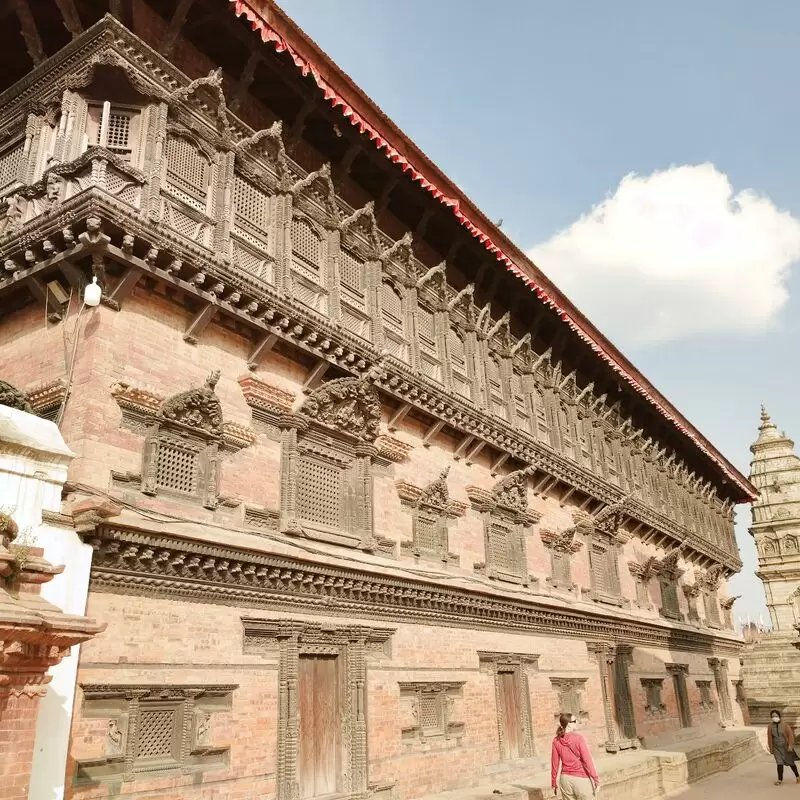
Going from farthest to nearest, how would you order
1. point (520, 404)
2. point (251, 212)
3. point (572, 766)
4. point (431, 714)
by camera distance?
1. point (520, 404)
2. point (431, 714)
3. point (251, 212)
4. point (572, 766)

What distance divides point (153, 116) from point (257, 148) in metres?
2.07

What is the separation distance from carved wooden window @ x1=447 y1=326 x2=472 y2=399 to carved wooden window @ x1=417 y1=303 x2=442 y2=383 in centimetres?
35

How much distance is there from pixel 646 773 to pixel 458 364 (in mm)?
9613

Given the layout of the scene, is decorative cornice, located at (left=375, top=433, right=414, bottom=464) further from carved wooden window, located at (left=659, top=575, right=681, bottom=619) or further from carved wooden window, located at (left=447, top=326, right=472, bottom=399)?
carved wooden window, located at (left=659, top=575, right=681, bottom=619)

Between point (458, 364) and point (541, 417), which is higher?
point (458, 364)

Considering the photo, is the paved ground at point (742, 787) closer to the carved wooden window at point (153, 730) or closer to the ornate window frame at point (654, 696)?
the ornate window frame at point (654, 696)

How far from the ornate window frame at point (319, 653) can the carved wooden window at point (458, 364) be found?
5.58 m

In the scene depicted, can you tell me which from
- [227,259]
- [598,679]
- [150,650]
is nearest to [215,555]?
[150,650]

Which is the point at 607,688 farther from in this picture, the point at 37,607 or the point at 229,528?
the point at 37,607

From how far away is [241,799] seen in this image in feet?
27.9

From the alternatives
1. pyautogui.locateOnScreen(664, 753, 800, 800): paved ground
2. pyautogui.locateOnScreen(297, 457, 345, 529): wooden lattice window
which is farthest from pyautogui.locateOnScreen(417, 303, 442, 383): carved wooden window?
pyautogui.locateOnScreen(664, 753, 800, 800): paved ground

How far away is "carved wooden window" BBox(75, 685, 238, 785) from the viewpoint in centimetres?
732

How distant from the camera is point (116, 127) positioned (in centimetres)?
1010

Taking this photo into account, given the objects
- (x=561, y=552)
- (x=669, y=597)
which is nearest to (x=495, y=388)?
(x=561, y=552)
